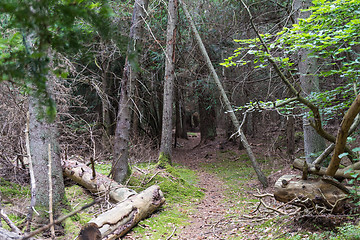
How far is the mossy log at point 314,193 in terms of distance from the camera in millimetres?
3977

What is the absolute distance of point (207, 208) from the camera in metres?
7.14

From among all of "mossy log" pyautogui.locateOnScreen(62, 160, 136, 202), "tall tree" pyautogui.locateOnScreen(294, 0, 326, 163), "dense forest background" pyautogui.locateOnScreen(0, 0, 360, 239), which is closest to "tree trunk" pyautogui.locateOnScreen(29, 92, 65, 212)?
"dense forest background" pyautogui.locateOnScreen(0, 0, 360, 239)

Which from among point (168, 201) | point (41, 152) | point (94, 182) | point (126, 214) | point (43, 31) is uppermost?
point (43, 31)

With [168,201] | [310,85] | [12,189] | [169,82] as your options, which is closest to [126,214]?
[168,201]

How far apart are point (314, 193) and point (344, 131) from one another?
1102 millimetres

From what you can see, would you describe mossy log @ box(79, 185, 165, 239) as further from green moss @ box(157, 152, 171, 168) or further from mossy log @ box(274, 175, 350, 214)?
mossy log @ box(274, 175, 350, 214)

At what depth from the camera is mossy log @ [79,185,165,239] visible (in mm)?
4594

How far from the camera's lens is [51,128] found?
4.81 m

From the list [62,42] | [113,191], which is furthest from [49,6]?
[113,191]

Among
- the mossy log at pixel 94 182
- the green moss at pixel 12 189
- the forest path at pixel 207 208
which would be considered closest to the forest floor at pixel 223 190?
the forest path at pixel 207 208

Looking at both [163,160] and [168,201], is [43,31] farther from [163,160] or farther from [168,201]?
[163,160]

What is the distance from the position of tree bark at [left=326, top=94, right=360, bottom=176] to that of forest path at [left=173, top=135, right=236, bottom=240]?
2.26 m

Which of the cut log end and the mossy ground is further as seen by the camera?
the cut log end

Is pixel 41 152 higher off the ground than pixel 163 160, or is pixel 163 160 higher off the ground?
pixel 41 152
